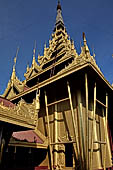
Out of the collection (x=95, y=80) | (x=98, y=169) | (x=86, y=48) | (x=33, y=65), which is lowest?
(x=98, y=169)

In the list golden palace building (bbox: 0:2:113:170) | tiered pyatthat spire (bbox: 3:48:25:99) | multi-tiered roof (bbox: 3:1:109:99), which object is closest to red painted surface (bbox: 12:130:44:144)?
golden palace building (bbox: 0:2:113:170)

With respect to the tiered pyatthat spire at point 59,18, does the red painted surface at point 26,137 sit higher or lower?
lower

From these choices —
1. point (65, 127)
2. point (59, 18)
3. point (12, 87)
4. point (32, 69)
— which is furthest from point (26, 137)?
point (59, 18)

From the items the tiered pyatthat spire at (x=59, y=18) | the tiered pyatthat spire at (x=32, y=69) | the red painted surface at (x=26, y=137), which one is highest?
the tiered pyatthat spire at (x=59, y=18)

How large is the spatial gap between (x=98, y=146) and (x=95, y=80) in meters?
3.75

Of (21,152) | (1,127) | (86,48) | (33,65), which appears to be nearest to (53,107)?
(21,152)

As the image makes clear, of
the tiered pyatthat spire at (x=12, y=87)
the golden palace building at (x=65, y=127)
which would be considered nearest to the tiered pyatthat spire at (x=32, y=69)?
the tiered pyatthat spire at (x=12, y=87)

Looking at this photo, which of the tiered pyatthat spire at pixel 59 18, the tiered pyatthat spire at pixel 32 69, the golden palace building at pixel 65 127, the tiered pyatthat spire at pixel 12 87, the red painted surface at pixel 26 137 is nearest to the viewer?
the golden palace building at pixel 65 127

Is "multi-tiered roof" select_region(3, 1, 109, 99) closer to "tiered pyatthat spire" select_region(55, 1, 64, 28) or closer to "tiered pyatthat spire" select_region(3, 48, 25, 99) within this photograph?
"tiered pyatthat spire" select_region(3, 48, 25, 99)

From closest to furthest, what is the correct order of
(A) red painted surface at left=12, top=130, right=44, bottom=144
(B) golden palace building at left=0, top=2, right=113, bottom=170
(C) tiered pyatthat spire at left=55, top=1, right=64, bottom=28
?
(B) golden palace building at left=0, top=2, right=113, bottom=170
(A) red painted surface at left=12, top=130, right=44, bottom=144
(C) tiered pyatthat spire at left=55, top=1, right=64, bottom=28

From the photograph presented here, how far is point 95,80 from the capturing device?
8.25m

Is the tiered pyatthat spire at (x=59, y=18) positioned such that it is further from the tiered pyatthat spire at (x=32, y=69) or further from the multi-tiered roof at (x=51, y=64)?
the tiered pyatthat spire at (x=32, y=69)

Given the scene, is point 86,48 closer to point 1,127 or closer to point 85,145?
point 85,145

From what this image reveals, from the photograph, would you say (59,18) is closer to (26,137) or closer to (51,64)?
(51,64)
